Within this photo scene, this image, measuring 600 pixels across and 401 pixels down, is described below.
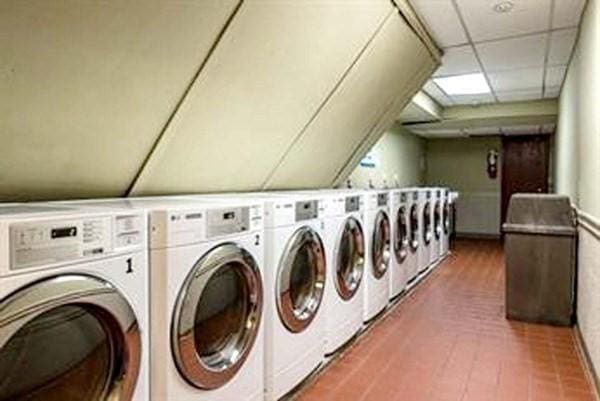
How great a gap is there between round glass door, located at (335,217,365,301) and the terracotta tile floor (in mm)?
432

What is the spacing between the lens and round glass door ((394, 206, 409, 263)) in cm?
432

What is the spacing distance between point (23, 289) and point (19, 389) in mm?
357

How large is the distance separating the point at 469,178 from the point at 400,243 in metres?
5.92

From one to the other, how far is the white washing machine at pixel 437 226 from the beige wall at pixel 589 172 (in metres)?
2.18

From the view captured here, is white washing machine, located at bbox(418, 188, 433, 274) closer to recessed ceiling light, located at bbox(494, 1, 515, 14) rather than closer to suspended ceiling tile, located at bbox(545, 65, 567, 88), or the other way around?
suspended ceiling tile, located at bbox(545, 65, 567, 88)

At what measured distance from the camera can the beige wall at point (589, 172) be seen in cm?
267

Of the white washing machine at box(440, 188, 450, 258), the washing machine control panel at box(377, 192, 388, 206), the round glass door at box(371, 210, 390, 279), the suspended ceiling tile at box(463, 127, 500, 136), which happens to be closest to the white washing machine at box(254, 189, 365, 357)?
the round glass door at box(371, 210, 390, 279)

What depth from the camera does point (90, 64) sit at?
1676 mm

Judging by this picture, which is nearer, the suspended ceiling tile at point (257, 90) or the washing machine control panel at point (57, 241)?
the washing machine control panel at point (57, 241)

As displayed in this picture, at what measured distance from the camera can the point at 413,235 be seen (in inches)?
197

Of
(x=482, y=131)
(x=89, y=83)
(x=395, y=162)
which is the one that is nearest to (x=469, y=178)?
(x=482, y=131)

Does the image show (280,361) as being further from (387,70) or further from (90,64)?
(387,70)

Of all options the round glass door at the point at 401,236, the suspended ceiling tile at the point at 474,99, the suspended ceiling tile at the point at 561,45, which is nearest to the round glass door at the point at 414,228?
the round glass door at the point at 401,236

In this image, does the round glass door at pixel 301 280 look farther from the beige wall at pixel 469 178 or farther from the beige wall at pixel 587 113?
the beige wall at pixel 469 178
